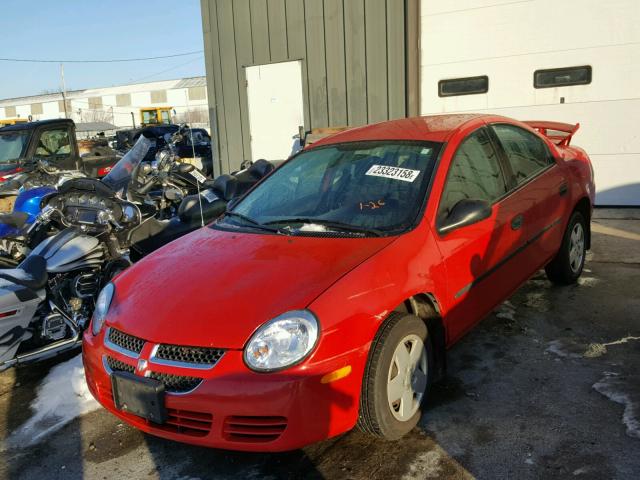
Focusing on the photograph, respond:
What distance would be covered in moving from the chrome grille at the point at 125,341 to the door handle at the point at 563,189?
129 inches

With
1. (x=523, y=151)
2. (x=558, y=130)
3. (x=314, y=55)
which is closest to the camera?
(x=523, y=151)

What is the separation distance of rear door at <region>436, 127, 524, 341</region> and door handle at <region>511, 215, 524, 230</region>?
0.01 meters

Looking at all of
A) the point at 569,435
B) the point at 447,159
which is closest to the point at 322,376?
the point at 569,435

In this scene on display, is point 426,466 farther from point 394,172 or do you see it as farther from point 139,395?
point 394,172

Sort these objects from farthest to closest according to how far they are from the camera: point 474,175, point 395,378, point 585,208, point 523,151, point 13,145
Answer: point 13,145 < point 585,208 < point 523,151 < point 474,175 < point 395,378

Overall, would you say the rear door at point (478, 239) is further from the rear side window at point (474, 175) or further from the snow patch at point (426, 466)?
the snow patch at point (426, 466)

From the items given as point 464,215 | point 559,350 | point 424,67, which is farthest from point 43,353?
point 424,67

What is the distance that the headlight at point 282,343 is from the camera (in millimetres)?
2424

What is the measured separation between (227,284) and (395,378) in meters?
0.92

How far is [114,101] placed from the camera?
6550 cm

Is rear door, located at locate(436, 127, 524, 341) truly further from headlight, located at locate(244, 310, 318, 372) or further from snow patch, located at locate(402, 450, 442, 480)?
headlight, located at locate(244, 310, 318, 372)

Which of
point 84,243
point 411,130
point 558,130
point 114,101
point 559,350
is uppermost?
point 114,101

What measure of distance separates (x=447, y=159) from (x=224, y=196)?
9.72 feet

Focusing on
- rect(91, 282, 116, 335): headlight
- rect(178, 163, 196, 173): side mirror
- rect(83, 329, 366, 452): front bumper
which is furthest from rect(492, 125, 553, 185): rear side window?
rect(178, 163, 196, 173): side mirror
